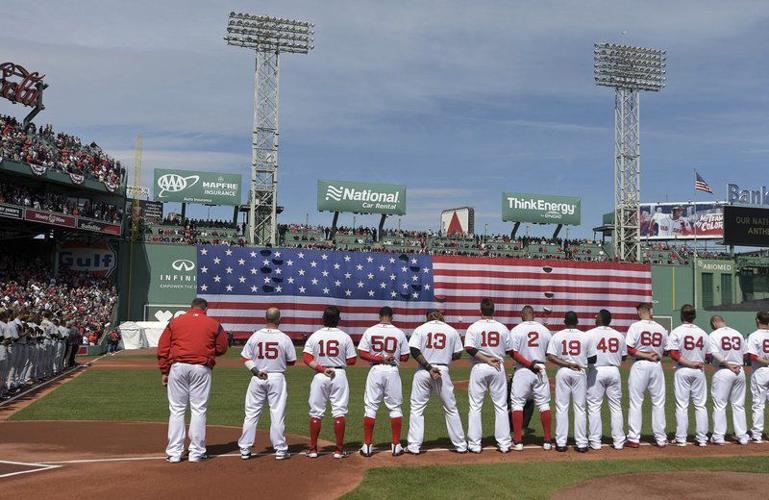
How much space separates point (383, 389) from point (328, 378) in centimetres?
83

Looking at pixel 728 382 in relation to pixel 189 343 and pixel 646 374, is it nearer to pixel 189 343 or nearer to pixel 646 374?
pixel 646 374

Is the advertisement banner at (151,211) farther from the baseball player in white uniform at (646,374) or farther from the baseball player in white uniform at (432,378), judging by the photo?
the baseball player in white uniform at (646,374)

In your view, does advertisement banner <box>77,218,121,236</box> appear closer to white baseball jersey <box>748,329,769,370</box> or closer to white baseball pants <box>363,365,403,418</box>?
white baseball pants <box>363,365,403,418</box>

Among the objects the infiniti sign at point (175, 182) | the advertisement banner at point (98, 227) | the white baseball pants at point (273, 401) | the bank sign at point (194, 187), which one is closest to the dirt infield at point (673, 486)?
the white baseball pants at point (273, 401)

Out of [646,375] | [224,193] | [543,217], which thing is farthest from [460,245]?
[646,375]

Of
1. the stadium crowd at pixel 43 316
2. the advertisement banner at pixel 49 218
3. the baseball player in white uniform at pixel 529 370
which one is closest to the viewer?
the baseball player in white uniform at pixel 529 370

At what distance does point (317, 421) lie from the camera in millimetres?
9781

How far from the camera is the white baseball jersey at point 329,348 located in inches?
386

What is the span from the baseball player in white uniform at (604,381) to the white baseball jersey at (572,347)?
0.12m

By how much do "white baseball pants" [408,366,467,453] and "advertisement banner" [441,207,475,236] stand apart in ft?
150

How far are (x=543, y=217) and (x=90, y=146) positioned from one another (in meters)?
33.9

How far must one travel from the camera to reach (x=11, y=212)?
3262 centimetres

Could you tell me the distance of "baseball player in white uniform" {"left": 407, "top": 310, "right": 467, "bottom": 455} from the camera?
10062 mm

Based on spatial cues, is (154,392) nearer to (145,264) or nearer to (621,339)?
(621,339)
